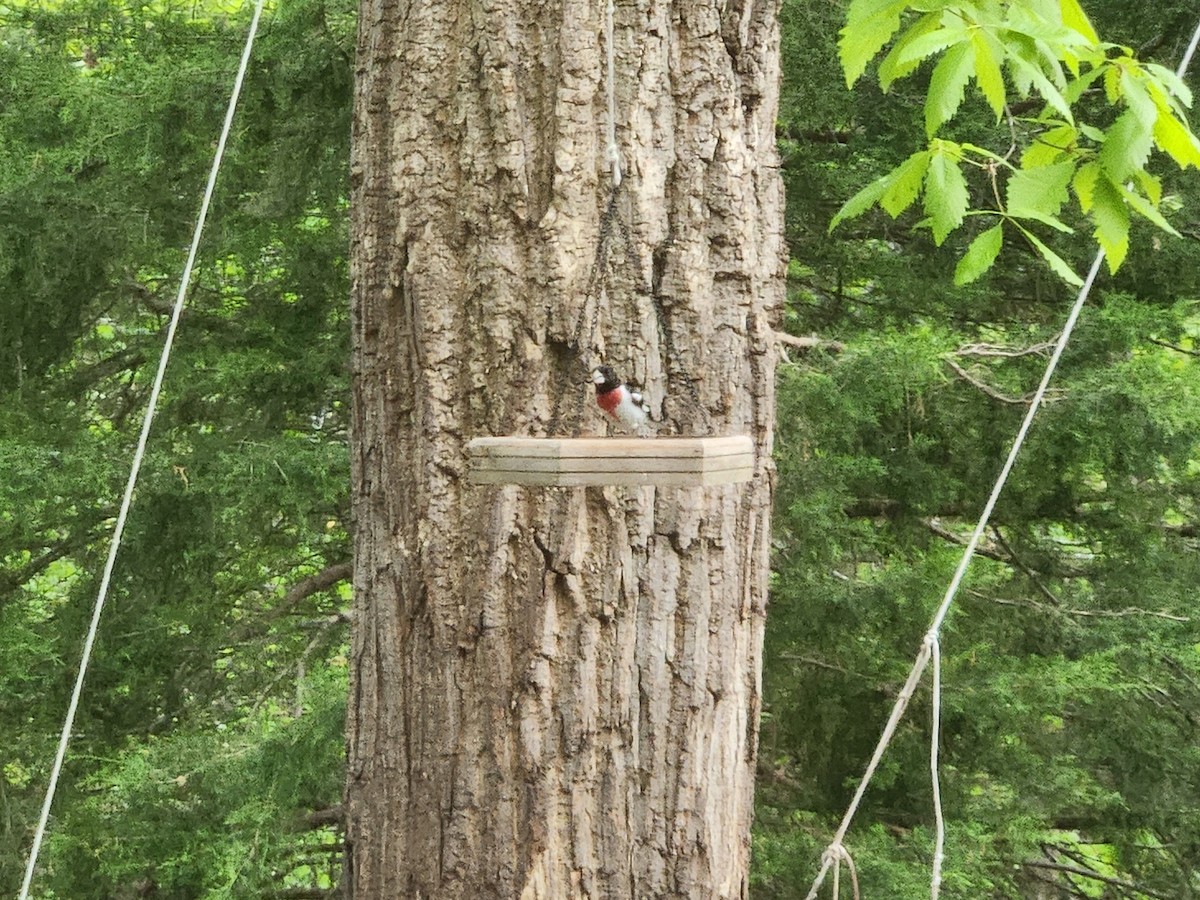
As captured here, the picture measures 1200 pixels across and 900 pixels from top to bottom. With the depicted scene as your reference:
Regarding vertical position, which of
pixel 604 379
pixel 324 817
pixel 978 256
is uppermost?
pixel 978 256

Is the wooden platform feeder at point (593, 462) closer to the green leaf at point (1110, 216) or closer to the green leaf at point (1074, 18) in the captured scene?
the green leaf at point (1110, 216)

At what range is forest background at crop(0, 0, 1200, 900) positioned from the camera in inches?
163

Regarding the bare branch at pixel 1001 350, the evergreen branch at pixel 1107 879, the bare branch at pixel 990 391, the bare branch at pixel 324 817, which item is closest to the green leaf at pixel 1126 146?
the bare branch at pixel 1001 350

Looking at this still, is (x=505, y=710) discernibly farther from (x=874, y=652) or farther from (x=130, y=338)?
(x=130, y=338)

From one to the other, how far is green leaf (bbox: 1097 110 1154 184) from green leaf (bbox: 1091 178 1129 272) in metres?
0.08

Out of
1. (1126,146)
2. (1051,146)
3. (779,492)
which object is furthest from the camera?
(779,492)

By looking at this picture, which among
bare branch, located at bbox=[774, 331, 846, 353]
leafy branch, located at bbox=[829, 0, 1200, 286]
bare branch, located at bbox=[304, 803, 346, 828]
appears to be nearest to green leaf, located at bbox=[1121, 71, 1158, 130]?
leafy branch, located at bbox=[829, 0, 1200, 286]

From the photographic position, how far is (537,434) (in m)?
1.63

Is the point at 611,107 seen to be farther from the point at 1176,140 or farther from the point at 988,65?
the point at 1176,140

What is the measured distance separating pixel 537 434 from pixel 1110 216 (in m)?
0.80

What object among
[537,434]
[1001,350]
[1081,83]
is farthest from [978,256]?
[1001,350]

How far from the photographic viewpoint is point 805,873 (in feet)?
14.0

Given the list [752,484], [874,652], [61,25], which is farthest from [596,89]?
[61,25]

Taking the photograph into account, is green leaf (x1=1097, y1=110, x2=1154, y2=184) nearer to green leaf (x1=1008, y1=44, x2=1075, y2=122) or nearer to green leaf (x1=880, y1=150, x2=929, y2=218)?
green leaf (x1=1008, y1=44, x2=1075, y2=122)
